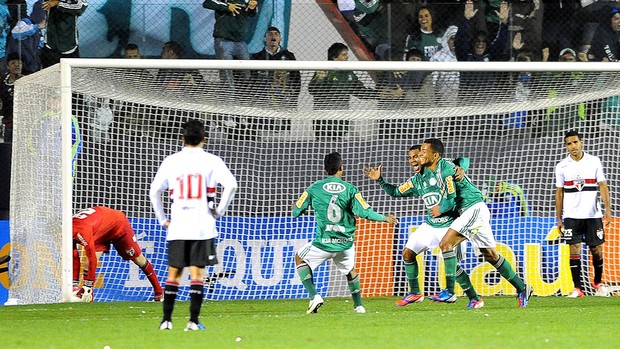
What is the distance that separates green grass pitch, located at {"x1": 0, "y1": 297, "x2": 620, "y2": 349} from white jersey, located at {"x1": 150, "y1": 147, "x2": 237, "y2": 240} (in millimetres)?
795

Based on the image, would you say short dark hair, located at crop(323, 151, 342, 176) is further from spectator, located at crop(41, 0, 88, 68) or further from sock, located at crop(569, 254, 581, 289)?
spectator, located at crop(41, 0, 88, 68)

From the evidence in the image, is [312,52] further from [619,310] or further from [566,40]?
[619,310]

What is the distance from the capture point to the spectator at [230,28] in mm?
16141

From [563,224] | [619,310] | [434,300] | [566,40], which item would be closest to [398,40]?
[566,40]

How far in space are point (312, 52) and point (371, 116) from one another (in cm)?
169

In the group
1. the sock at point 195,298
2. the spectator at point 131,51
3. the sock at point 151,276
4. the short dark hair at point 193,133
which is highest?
the spectator at point 131,51

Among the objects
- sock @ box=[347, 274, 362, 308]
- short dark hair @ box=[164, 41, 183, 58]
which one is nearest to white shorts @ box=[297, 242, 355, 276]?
sock @ box=[347, 274, 362, 308]

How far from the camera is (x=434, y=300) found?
12.5 m

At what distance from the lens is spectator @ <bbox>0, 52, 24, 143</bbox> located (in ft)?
50.4

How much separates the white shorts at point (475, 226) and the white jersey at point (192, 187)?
3.67 metres

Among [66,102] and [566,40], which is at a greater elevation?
[566,40]

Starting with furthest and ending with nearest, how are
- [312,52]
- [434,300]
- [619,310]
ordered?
1. [312,52]
2. [434,300]
3. [619,310]

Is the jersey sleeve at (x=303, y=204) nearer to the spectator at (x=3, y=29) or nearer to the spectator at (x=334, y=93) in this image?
the spectator at (x=334, y=93)

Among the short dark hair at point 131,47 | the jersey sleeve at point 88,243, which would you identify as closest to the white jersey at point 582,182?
the jersey sleeve at point 88,243
